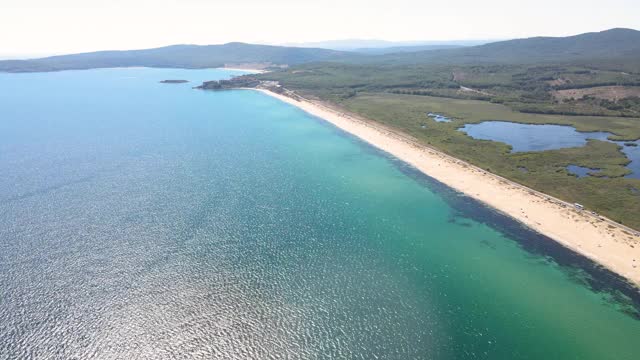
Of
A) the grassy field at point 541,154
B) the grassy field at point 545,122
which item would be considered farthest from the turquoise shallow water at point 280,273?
the grassy field at point 545,122

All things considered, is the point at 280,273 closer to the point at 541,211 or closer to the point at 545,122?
the point at 541,211

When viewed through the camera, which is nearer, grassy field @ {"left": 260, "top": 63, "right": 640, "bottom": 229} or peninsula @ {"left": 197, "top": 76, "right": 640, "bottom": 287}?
peninsula @ {"left": 197, "top": 76, "right": 640, "bottom": 287}

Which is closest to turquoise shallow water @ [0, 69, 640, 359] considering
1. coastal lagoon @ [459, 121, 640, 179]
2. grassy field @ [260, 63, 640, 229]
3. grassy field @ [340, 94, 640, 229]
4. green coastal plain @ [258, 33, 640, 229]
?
grassy field @ [340, 94, 640, 229]

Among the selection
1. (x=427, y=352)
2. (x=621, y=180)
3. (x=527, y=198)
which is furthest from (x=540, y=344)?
(x=621, y=180)

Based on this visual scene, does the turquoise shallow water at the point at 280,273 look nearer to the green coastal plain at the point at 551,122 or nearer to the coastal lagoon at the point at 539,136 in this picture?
the green coastal plain at the point at 551,122

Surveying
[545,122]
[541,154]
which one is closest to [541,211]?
[541,154]

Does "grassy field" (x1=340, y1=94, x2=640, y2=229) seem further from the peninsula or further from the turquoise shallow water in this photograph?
the turquoise shallow water
